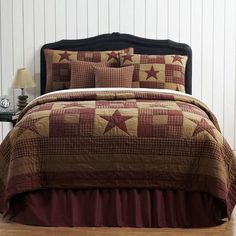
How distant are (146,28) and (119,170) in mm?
2348

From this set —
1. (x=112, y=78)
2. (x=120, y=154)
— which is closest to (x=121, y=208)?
(x=120, y=154)

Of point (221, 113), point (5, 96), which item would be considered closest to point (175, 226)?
point (221, 113)

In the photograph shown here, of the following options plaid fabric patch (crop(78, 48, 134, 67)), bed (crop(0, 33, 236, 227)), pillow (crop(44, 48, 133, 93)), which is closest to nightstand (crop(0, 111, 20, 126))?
pillow (crop(44, 48, 133, 93))

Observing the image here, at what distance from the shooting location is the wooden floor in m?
3.23

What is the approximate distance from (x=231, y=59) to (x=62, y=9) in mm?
1629

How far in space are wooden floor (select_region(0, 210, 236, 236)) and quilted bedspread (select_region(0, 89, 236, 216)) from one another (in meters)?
0.14

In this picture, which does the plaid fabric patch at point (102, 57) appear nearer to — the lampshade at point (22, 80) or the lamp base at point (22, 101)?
Answer: the lampshade at point (22, 80)

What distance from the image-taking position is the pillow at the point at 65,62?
5070 millimetres

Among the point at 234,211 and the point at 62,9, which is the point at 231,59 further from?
the point at 234,211

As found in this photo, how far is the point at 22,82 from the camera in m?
5.18

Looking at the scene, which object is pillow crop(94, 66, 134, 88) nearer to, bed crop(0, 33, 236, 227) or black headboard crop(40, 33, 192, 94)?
black headboard crop(40, 33, 192, 94)

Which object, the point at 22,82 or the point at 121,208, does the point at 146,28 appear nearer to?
the point at 22,82

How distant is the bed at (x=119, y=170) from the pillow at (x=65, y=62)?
1.66m

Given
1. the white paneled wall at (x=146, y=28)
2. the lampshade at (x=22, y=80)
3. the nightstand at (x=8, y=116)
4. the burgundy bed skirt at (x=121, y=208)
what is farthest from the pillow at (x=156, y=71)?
the burgundy bed skirt at (x=121, y=208)
